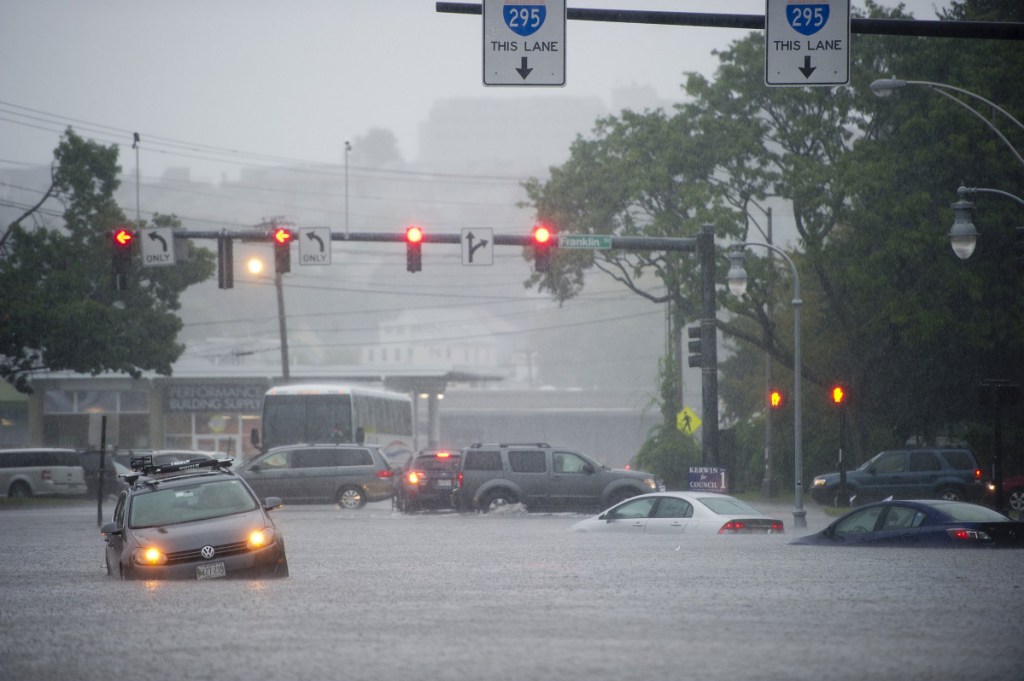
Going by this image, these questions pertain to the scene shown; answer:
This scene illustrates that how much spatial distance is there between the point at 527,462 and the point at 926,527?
1812 centimetres

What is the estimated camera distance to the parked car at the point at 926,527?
19203 millimetres

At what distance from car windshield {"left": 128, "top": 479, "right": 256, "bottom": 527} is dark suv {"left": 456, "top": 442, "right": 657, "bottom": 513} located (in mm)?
18356

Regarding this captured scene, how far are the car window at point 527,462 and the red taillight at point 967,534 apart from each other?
59.0 ft

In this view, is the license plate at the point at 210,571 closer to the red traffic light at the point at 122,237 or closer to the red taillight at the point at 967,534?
the red taillight at the point at 967,534

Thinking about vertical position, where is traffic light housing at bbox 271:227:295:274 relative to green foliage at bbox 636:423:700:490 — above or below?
above

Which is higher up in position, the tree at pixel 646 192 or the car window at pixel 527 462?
the tree at pixel 646 192

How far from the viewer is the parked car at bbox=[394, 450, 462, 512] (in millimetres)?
37438

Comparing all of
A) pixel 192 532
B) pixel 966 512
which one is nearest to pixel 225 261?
pixel 192 532

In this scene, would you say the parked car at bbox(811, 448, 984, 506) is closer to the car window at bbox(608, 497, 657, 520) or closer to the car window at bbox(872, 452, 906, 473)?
the car window at bbox(872, 452, 906, 473)

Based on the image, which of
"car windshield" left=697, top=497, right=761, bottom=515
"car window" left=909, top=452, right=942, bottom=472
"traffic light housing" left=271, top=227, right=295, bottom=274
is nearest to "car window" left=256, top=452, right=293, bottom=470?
"traffic light housing" left=271, top=227, right=295, bottom=274

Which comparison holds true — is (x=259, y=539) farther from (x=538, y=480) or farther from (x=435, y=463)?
(x=435, y=463)

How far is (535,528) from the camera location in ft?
95.1

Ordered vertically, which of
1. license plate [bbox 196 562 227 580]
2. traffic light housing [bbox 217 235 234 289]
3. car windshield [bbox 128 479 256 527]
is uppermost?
traffic light housing [bbox 217 235 234 289]

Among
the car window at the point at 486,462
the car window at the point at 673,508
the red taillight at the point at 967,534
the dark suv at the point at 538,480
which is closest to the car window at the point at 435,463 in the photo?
the car window at the point at 486,462
